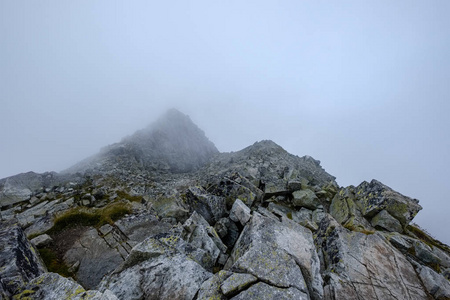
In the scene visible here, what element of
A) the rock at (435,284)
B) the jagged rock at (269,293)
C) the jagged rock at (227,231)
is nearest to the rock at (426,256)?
the rock at (435,284)

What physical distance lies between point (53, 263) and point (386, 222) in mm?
25330

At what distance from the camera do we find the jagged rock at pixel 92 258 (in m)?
11.7

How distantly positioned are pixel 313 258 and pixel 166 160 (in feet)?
205

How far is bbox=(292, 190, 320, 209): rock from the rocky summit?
0.10 m

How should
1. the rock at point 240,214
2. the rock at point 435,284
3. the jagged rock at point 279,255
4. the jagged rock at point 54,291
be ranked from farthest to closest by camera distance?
1. the rock at point 240,214
2. the rock at point 435,284
3. the jagged rock at point 279,255
4. the jagged rock at point 54,291

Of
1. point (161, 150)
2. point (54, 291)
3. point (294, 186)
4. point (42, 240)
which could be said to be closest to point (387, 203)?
point (294, 186)

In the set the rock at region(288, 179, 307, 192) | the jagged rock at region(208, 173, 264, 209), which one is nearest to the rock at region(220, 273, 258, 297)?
the jagged rock at region(208, 173, 264, 209)

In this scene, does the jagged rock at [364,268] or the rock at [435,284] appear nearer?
the jagged rock at [364,268]

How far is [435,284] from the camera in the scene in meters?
10.4

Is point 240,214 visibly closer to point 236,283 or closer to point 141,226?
point 236,283

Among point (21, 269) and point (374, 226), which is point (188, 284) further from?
point (374, 226)

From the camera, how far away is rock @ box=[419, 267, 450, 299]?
10180 mm

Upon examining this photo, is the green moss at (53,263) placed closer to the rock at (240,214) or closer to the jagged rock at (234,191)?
the rock at (240,214)

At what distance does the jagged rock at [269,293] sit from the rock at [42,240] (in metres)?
15.1
